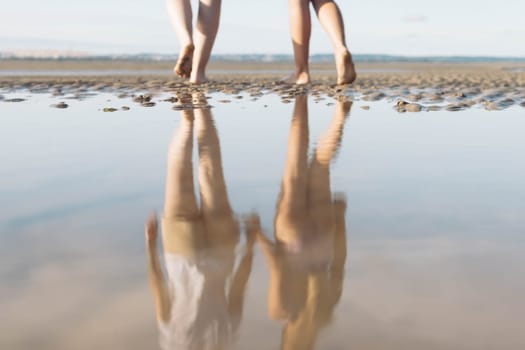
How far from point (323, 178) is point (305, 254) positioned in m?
0.74

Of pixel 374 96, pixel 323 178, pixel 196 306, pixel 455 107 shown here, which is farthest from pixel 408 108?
pixel 196 306

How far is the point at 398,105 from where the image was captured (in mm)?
4312

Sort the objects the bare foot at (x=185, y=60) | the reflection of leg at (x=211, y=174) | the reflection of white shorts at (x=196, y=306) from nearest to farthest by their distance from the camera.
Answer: the reflection of white shorts at (x=196, y=306) → the reflection of leg at (x=211, y=174) → the bare foot at (x=185, y=60)

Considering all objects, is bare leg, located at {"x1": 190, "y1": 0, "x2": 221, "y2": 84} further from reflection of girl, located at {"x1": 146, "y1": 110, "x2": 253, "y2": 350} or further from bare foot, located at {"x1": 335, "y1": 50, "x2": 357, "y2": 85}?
reflection of girl, located at {"x1": 146, "y1": 110, "x2": 253, "y2": 350}

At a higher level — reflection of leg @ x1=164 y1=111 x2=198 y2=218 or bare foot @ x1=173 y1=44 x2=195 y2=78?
bare foot @ x1=173 y1=44 x2=195 y2=78

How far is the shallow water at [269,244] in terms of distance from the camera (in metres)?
0.90

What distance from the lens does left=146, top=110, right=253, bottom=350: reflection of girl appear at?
894mm

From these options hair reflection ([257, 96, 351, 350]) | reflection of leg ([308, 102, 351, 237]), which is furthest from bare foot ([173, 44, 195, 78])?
hair reflection ([257, 96, 351, 350])

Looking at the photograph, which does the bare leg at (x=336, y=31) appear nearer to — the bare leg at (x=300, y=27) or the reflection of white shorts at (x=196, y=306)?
the bare leg at (x=300, y=27)

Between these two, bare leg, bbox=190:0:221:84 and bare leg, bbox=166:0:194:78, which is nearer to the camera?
bare leg, bbox=166:0:194:78

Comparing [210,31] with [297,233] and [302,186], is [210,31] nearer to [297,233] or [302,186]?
[302,186]

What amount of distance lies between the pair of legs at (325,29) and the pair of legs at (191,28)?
0.72 meters

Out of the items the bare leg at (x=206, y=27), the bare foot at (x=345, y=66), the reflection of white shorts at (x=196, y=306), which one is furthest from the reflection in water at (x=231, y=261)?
the bare leg at (x=206, y=27)

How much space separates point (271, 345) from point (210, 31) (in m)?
4.69
